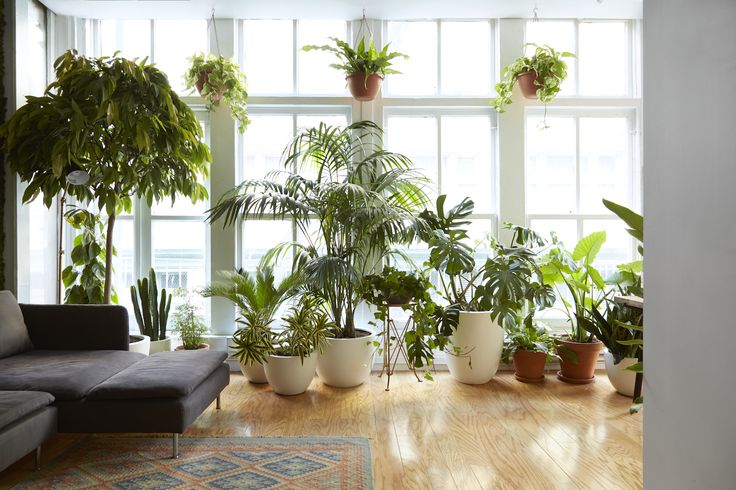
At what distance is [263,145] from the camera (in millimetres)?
4887

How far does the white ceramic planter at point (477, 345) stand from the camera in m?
4.14

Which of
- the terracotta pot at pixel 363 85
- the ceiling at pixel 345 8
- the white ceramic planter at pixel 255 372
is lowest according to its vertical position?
the white ceramic planter at pixel 255 372

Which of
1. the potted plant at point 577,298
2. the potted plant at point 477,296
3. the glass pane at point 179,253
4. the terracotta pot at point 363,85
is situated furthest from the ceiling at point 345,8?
the potted plant at point 577,298

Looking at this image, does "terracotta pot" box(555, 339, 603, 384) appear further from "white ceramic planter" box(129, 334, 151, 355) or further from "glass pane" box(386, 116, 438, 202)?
"white ceramic planter" box(129, 334, 151, 355)

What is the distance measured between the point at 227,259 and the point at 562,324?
3.01 metres

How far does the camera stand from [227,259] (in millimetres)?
4707

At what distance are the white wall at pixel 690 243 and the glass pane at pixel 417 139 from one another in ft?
12.7

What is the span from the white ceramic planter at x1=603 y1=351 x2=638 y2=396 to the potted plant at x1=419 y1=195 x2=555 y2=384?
24.8 inches

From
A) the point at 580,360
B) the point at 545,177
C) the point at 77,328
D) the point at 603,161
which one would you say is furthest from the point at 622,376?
the point at 77,328

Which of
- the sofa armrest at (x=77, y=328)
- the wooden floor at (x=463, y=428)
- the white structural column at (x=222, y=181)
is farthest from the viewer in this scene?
the white structural column at (x=222, y=181)

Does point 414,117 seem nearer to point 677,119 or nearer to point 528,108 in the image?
point 528,108

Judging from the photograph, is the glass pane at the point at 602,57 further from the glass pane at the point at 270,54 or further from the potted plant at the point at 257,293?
the potted plant at the point at 257,293

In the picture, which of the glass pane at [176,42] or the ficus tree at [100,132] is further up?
the glass pane at [176,42]

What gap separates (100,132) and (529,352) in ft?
11.4
